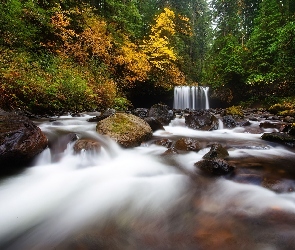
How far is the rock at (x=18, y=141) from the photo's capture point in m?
3.58

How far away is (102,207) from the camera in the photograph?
10.4 ft

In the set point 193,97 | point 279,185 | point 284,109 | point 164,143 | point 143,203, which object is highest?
point 193,97

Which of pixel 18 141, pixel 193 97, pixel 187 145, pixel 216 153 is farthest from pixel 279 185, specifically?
pixel 193 97

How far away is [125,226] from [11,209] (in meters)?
1.56

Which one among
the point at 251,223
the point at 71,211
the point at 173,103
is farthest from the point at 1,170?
the point at 173,103

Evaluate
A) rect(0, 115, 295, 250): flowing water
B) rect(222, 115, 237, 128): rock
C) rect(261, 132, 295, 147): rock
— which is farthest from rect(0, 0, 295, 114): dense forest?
rect(261, 132, 295, 147): rock

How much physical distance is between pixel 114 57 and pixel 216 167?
1207cm

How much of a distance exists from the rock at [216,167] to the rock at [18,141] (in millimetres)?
2960

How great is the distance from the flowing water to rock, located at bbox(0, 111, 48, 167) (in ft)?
0.76

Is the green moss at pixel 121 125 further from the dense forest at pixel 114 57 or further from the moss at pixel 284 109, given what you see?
the moss at pixel 284 109

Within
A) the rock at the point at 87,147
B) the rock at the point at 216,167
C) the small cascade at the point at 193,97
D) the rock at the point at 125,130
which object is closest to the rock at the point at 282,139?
the rock at the point at 216,167

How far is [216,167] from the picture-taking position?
3.91 meters

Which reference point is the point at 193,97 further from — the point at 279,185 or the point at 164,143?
the point at 279,185

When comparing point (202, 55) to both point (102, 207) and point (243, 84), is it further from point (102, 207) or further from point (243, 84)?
point (102, 207)
